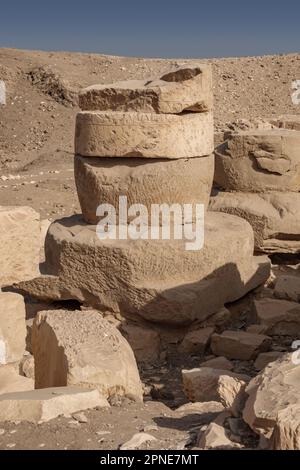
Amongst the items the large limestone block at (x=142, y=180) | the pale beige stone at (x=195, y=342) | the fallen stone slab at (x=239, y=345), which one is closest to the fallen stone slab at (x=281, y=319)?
the fallen stone slab at (x=239, y=345)

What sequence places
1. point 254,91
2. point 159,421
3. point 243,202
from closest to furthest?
point 159,421, point 243,202, point 254,91

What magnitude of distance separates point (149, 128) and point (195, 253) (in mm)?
1136

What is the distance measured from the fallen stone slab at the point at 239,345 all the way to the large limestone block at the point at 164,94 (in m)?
1.98

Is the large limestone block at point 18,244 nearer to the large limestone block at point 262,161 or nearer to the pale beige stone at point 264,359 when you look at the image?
the pale beige stone at point 264,359

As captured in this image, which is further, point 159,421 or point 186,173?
point 186,173

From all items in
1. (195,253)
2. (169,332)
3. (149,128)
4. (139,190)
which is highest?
(149,128)

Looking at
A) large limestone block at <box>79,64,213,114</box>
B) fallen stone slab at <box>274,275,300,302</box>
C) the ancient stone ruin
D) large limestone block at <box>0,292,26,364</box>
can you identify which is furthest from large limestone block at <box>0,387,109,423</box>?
fallen stone slab at <box>274,275,300,302</box>

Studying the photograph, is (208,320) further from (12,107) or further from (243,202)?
(12,107)

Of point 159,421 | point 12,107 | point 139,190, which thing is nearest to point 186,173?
point 139,190

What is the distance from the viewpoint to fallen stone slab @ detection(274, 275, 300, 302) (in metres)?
6.76

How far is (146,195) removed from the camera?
20.4 ft

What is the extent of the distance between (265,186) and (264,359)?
9.43ft

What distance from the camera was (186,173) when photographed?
627 cm

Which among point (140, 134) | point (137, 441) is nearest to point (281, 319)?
point (140, 134)
